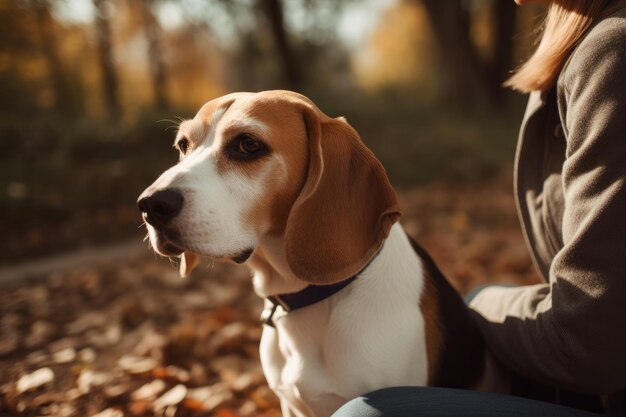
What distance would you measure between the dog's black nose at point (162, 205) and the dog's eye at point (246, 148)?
341 mm

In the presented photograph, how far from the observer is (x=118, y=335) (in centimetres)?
367

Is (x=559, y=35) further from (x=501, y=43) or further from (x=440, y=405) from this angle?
(x=501, y=43)

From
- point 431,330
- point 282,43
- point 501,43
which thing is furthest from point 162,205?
point 501,43

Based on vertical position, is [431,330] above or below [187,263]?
below

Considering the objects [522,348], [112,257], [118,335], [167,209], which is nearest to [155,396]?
[118,335]

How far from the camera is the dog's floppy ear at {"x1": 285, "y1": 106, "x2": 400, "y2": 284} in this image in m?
1.93

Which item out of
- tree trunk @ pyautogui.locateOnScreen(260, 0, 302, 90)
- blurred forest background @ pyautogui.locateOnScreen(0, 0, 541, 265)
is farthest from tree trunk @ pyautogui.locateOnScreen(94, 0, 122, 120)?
tree trunk @ pyautogui.locateOnScreen(260, 0, 302, 90)

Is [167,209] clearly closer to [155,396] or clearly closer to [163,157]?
[155,396]

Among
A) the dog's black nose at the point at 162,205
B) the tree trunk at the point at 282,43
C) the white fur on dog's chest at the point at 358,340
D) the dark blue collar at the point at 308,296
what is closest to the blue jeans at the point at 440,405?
the white fur on dog's chest at the point at 358,340

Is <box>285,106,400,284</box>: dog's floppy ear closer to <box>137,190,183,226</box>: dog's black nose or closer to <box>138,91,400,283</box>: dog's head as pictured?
<box>138,91,400,283</box>: dog's head

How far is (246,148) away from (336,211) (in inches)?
16.9

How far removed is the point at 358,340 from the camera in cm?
191

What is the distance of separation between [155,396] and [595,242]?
221 centimetres

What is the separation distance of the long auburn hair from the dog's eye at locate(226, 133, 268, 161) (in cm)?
109
